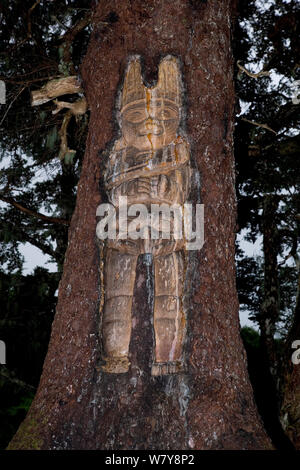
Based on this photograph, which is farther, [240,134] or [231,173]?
[240,134]

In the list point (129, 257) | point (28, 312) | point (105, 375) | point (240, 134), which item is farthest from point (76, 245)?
point (240, 134)

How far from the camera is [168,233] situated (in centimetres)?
310

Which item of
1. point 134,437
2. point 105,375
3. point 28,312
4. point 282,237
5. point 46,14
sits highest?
point 46,14

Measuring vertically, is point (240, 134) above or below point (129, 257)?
above

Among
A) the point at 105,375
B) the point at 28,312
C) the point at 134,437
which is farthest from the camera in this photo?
the point at 28,312

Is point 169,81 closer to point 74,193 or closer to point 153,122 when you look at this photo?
point 153,122

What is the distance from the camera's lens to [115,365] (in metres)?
2.87

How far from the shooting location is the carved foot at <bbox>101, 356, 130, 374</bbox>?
286 cm

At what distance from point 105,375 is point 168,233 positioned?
1032 mm

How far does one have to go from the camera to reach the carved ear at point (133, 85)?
11.0 ft

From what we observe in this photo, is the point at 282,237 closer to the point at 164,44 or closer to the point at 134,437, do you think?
the point at 164,44

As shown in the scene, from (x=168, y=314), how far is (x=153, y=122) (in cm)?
142

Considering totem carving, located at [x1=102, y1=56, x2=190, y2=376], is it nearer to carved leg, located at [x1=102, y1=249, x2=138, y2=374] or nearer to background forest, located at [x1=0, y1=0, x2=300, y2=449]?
carved leg, located at [x1=102, y1=249, x2=138, y2=374]
